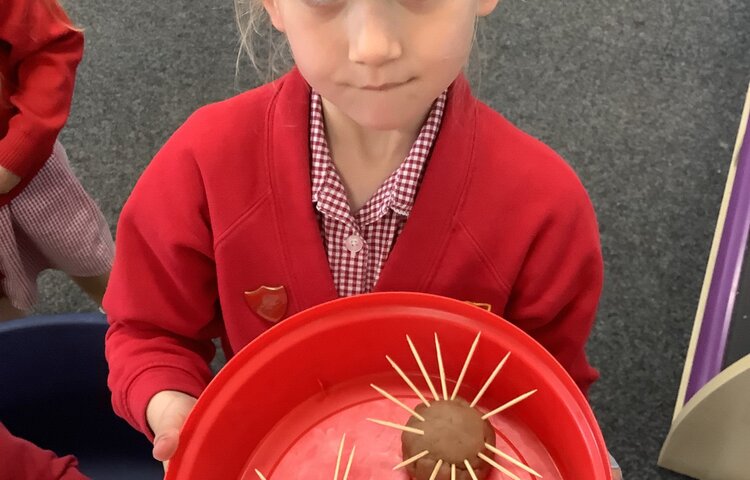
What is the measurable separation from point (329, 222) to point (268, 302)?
0.30ft

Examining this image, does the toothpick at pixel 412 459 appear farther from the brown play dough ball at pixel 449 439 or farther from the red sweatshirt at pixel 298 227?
the red sweatshirt at pixel 298 227

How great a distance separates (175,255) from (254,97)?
0.15 m

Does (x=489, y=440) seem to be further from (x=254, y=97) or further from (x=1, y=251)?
(x=1, y=251)

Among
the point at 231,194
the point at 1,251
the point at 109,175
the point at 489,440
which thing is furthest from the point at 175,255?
the point at 109,175

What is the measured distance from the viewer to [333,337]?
2.04 ft

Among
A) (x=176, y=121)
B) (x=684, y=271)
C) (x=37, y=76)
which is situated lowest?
(x=684, y=271)

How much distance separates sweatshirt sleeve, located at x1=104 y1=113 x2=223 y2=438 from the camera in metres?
0.68

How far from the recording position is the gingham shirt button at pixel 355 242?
0.68 metres

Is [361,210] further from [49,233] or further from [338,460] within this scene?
[49,233]

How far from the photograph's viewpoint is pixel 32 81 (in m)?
0.94

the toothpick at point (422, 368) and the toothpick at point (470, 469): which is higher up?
the toothpick at point (422, 368)

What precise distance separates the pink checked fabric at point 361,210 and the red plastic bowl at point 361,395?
81mm

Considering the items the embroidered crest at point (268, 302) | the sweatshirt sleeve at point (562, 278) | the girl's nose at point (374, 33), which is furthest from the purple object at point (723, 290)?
the girl's nose at point (374, 33)

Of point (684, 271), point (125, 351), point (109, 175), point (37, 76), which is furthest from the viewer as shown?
point (109, 175)
